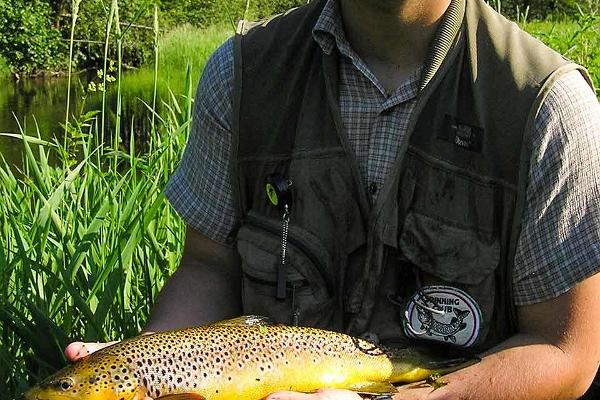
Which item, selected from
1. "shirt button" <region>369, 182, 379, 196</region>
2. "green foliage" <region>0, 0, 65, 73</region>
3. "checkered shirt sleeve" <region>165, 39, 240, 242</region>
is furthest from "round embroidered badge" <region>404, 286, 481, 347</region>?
"green foliage" <region>0, 0, 65, 73</region>

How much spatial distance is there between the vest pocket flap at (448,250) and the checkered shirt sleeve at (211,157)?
1.53ft

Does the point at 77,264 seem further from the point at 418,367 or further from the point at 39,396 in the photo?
the point at 418,367

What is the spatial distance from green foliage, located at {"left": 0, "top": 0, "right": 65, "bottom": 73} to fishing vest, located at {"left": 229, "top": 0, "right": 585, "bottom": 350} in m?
23.9

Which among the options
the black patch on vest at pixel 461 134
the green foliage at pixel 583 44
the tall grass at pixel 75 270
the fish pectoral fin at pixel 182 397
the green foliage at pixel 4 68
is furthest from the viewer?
the green foliage at pixel 4 68

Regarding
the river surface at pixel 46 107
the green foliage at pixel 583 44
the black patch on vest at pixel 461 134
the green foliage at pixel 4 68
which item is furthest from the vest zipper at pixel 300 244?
the green foliage at pixel 4 68

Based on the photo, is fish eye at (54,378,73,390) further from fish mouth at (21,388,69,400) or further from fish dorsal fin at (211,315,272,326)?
fish dorsal fin at (211,315,272,326)

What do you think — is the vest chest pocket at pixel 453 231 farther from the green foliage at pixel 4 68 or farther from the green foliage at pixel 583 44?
the green foliage at pixel 4 68

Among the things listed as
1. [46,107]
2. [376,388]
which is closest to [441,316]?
[376,388]

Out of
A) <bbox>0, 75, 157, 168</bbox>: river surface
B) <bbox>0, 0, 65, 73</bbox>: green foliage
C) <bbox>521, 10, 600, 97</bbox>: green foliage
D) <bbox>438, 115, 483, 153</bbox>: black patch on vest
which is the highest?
<bbox>521, 10, 600, 97</bbox>: green foliage

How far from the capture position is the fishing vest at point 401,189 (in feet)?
6.72

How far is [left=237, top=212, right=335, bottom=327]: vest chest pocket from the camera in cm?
219

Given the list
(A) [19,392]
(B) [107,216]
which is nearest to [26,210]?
(B) [107,216]

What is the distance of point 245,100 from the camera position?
2225 millimetres

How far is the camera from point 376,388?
2.00 metres
